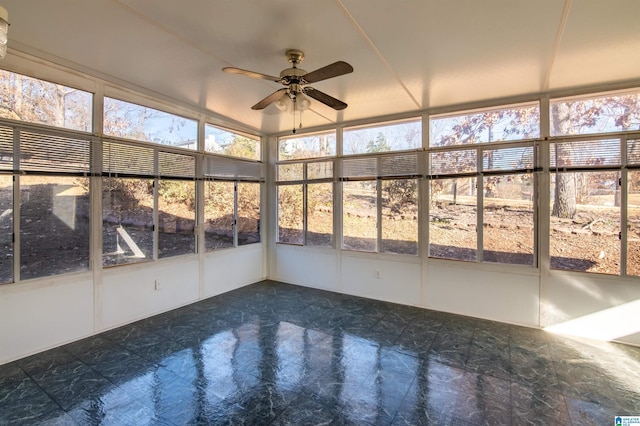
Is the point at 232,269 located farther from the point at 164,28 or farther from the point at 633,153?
the point at 633,153

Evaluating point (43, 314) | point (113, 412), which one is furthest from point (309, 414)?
point (43, 314)

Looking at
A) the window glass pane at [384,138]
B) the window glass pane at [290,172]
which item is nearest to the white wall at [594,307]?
the window glass pane at [384,138]

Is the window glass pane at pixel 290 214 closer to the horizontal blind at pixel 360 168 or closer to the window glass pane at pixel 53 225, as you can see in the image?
the horizontal blind at pixel 360 168

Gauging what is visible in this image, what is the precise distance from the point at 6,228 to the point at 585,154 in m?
5.96

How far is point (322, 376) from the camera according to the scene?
2.60 metres

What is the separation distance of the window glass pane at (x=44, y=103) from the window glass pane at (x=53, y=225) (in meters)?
0.57

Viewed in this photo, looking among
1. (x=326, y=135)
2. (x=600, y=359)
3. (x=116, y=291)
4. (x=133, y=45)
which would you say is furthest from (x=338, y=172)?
(x=600, y=359)

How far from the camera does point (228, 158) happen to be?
490 cm

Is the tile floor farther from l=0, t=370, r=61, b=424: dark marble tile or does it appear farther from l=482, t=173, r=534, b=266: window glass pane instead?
l=482, t=173, r=534, b=266: window glass pane

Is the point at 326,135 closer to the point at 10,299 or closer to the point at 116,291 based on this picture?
the point at 116,291

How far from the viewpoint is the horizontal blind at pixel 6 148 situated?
8.92ft

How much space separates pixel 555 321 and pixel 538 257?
0.75 m

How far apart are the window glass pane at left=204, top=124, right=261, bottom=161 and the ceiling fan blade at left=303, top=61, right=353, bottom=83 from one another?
2.74 meters

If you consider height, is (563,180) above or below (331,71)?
below
